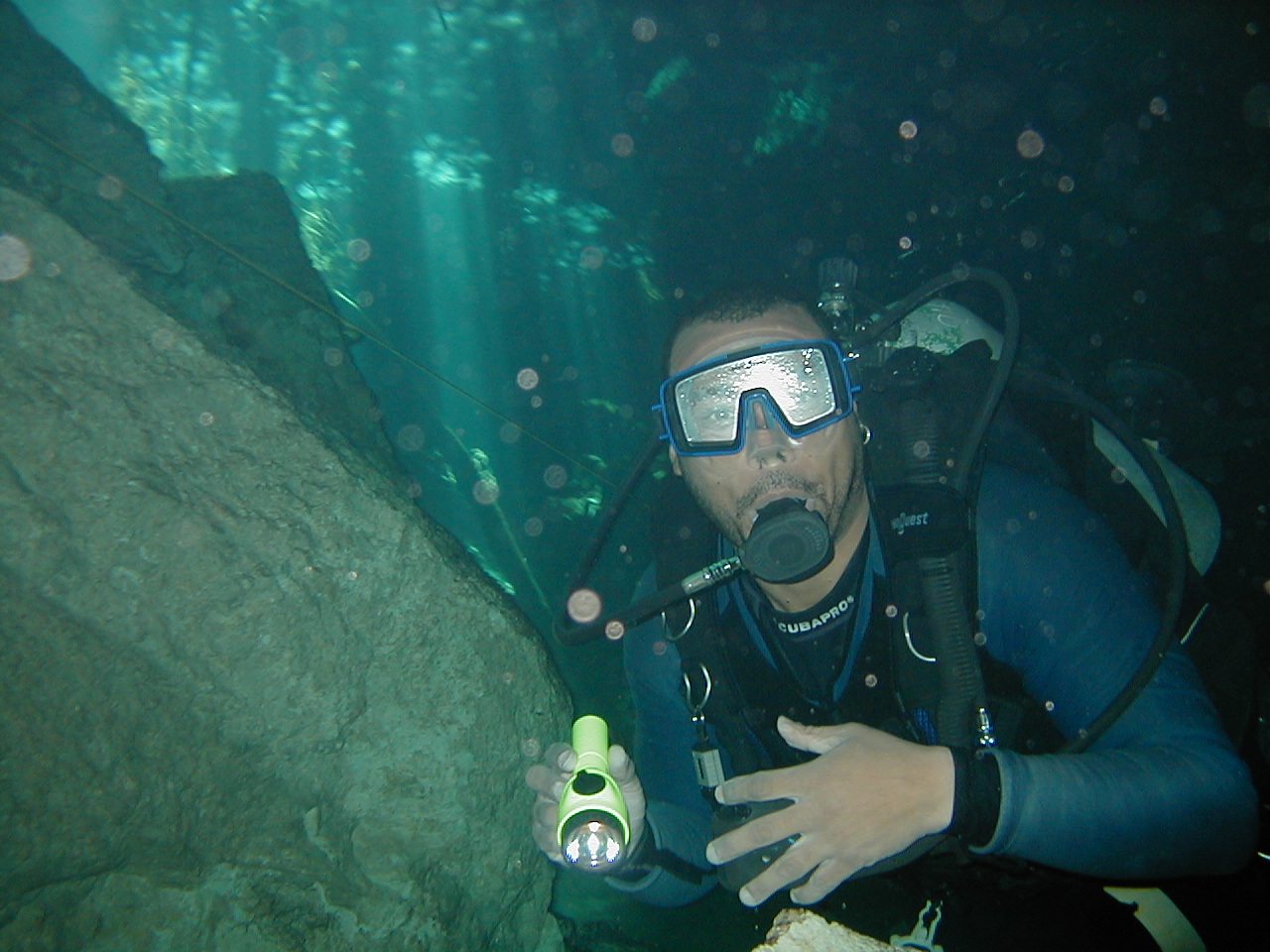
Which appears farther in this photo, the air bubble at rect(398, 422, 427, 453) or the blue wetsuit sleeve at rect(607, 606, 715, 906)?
the air bubble at rect(398, 422, 427, 453)

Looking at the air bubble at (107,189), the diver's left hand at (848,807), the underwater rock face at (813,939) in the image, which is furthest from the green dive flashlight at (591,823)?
the air bubble at (107,189)

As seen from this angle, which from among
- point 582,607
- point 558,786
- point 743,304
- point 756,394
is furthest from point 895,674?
point 743,304

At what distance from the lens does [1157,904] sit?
8.63 ft

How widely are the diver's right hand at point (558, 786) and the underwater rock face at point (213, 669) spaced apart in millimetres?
879

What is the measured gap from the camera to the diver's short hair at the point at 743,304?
315 centimetres

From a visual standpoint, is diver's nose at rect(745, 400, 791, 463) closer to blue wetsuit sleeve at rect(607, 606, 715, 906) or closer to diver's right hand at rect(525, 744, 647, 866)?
blue wetsuit sleeve at rect(607, 606, 715, 906)

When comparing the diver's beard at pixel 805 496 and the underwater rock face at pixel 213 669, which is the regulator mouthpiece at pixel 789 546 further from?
the underwater rock face at pixel 213 669

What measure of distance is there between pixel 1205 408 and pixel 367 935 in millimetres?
8090

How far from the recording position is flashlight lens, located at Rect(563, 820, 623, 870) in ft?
6.62

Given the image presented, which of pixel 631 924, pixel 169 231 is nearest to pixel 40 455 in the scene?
pixel 169 231

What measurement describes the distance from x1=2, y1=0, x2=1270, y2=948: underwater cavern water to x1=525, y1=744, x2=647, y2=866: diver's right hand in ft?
4.87

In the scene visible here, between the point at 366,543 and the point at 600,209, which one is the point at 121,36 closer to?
the point at 600,209

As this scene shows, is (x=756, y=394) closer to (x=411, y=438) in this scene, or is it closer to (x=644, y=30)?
(x=644, y=30)

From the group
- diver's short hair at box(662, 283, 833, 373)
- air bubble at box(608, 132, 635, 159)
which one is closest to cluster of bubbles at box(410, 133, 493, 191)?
air bubble at box(608, 132, 635, 159)
